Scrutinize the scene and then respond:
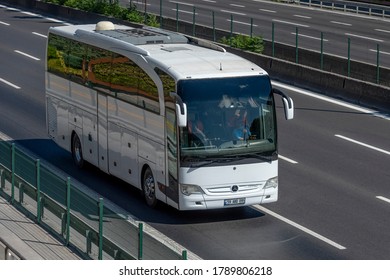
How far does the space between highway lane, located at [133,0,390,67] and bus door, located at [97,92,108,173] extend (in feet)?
62.1

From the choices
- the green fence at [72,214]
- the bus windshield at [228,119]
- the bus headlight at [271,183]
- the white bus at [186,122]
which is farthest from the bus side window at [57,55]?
the bus headlight at [271,183]

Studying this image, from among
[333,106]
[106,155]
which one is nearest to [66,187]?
[106,155]

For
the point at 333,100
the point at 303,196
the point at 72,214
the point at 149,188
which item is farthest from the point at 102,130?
the point at 333,100

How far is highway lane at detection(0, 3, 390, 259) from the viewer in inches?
780

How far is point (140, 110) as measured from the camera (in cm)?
2247

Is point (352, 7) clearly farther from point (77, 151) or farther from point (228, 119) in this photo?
point (228, 119)

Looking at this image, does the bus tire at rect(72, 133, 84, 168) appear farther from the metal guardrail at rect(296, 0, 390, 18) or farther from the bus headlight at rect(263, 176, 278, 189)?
the metal guardrail at rect(296, 0, 390, 18)

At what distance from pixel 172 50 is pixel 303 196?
3936 millimetres

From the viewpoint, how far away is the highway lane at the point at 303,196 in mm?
19812

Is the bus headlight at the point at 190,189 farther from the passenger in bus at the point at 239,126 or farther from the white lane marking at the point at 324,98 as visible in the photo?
the white lane marking at the point at 324,98

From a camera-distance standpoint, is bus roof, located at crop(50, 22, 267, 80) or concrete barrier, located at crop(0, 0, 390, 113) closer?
bus roof, located at crop(50, 22, 267, 80)

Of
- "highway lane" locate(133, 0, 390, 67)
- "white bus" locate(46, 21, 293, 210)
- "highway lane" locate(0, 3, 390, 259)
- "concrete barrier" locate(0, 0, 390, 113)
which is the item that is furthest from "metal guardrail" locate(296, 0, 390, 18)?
"white bus" locate(46, 21, 293, 210)

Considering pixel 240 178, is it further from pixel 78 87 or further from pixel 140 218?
pixel 78 87

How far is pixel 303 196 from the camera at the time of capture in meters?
23.1
